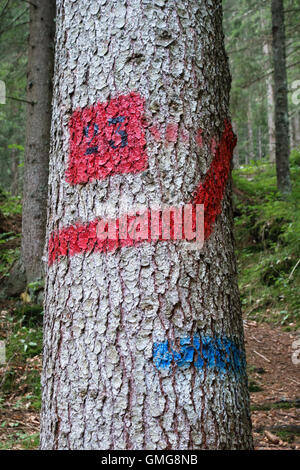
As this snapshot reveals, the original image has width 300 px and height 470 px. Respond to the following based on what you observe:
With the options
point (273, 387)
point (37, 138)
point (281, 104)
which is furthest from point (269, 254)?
point (37, 138)

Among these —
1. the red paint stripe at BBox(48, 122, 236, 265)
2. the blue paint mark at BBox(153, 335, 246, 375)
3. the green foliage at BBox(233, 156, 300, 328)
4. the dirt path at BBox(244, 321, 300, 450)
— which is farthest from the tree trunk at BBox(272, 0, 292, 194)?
the blue paint mark at BBox(153, 335, 246, 375)

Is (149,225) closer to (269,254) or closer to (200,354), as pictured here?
(200,354)

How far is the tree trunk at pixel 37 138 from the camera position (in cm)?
620

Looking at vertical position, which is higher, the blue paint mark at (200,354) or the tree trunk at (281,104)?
the tree trunk at (281,104)

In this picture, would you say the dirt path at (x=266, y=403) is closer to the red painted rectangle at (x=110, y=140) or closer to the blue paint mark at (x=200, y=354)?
the blue paint mark at (x=200, y=354)

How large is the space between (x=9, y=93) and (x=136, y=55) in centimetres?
877

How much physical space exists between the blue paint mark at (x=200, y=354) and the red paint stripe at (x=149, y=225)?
38 centimetres

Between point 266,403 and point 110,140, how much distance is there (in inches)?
127

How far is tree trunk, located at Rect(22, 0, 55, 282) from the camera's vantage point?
6.20 meters

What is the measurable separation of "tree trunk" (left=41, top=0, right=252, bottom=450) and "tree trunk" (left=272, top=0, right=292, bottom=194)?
7687 millimetres

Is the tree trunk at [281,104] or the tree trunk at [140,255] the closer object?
the tree trunk at [140,255]

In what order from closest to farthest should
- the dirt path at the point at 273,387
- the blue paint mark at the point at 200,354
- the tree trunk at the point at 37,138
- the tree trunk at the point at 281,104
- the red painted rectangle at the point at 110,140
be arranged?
the blue paint mark at the point at 200,354
the red painted rectangle at the point at 110,140
the dirt path at the point at 273,387
the tree trunk at the point at 37,138
the tree trunk at the point at 281,104

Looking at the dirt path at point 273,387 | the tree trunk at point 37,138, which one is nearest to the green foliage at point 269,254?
the dirt path at point 273,387
